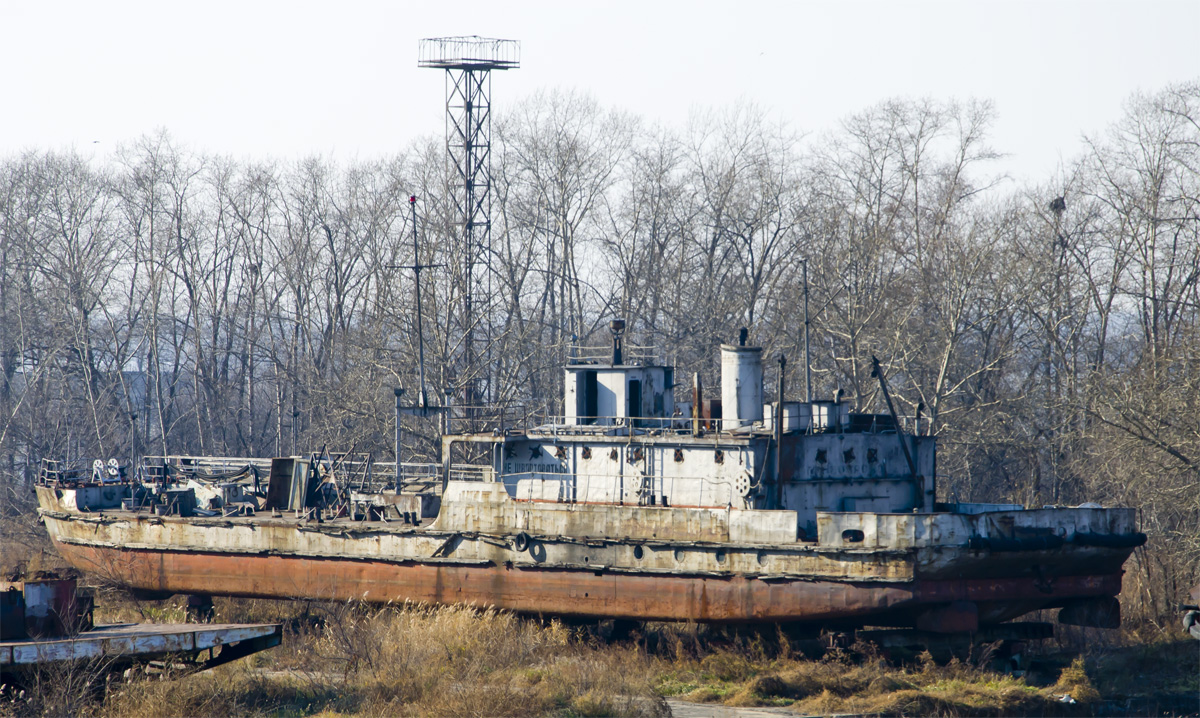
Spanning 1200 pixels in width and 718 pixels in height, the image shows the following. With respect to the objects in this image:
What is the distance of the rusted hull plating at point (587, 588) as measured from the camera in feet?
66.4

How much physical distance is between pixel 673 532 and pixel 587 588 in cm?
208

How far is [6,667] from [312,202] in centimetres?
3793

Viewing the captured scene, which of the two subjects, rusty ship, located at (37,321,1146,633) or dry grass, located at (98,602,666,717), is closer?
dry grass, located at (98,602,666,717)

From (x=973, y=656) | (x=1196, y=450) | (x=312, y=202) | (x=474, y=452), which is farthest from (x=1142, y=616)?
(x=312, y=202)

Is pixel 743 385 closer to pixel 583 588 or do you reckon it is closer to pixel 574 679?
pixel 583 588

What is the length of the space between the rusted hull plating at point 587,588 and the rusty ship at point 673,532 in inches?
1.4

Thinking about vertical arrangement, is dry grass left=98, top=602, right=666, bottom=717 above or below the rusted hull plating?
below

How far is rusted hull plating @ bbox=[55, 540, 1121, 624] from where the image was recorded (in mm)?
20234

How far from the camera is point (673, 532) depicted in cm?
2170

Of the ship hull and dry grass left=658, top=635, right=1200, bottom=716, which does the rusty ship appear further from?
dry grass left=658, top=635, right=1200, bottom=716

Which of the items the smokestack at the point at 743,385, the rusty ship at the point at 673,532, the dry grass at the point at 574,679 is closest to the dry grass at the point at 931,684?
the dry grass at the point at 574,679

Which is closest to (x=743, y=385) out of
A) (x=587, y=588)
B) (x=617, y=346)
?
(x=617, y=346)

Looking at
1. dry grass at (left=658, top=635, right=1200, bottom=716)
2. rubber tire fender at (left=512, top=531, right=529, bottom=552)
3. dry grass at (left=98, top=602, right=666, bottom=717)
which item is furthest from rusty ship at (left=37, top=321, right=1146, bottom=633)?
dry grass at (left=98, top=602, right=666, bottom=717)

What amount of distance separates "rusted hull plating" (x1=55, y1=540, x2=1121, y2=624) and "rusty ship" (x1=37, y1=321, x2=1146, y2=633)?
0.12 feet
